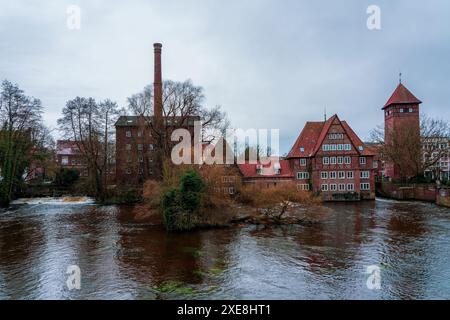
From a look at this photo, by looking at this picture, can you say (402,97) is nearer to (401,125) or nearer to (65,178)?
(401,125)

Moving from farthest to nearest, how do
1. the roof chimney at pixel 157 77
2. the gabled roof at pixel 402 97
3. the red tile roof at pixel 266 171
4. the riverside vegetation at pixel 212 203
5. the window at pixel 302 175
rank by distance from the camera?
the gabled roof at pixel 402 97, the window at pixel 302 175, the red tile roof at pixel 266 171, the roof chimney at pixel 157 77, the riverside vegetation at pixel 212 203

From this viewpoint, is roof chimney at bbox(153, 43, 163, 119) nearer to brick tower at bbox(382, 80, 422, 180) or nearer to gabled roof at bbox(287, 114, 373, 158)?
gabled roof at bbox(287, 114, 373, 158)

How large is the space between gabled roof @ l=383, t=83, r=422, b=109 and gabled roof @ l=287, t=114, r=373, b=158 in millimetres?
15072

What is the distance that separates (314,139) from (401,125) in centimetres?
1537

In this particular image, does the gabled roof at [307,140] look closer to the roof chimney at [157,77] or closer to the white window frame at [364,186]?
the white window frame at [364,186]

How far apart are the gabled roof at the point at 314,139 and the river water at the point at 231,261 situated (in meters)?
17.8

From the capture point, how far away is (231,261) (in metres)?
13.9

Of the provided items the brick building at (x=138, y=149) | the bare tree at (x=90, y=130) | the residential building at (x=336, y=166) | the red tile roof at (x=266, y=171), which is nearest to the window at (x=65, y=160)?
the brick building at (x=138, y=149)

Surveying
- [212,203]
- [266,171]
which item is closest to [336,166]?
[266,171]

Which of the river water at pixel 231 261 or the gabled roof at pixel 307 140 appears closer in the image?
the river water at pixel 231 261

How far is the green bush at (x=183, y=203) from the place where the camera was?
20609 mm

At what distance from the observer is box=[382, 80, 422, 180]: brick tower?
143 feet

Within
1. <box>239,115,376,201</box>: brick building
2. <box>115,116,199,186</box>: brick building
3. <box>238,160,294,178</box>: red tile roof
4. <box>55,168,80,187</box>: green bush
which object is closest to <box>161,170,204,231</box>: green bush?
<box>115,116,199,186</box>: brick building
